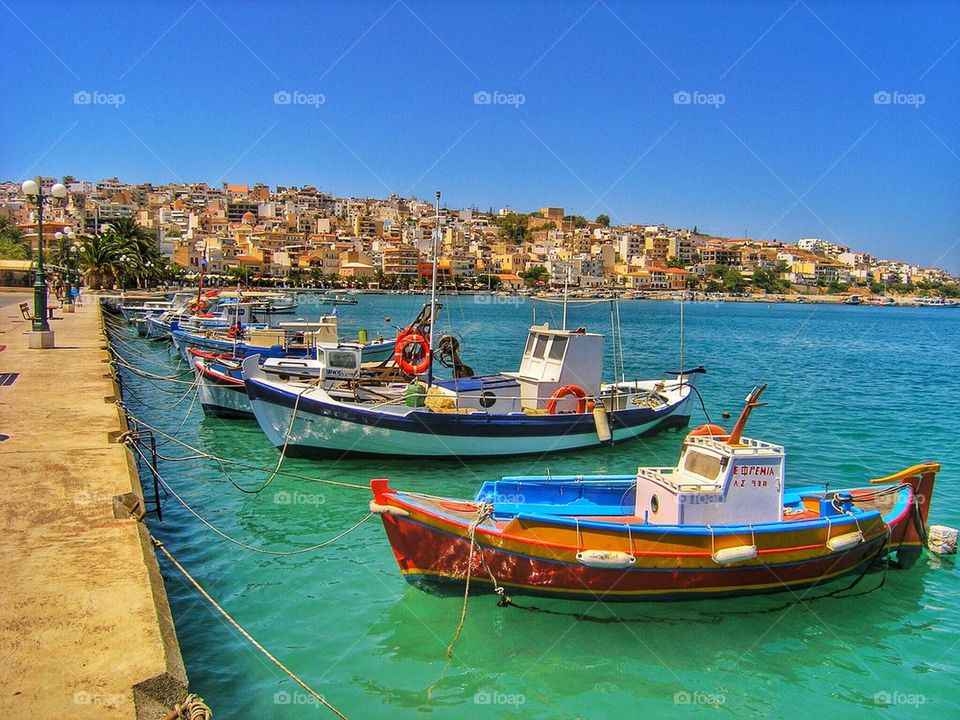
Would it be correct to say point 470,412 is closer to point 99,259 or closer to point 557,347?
point 557,347

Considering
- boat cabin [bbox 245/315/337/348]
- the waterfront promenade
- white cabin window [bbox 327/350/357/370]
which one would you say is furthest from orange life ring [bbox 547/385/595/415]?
boat cabin [bbox 245/315/337/348]

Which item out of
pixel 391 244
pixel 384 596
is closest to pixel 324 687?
pixel 384 596

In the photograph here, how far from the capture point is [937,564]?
38.7 feet

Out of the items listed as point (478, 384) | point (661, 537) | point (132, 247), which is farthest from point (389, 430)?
point (132, 247)

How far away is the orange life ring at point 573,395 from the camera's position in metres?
18.0

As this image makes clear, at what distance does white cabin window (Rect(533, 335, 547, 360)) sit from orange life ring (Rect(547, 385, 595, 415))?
3.58 ft

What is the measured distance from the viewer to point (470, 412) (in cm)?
1719

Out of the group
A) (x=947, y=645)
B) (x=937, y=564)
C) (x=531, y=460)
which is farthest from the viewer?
(x=531, y=460)

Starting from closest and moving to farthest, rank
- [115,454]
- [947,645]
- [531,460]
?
[947,645]
[115,454]
[531,460]

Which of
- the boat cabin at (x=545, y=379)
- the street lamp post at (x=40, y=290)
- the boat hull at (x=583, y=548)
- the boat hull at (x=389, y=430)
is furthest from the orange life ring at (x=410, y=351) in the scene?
the street lamp post at (x=40, y=290)

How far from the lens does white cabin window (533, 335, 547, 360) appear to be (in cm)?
1875

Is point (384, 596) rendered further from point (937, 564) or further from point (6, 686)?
point (937, 564)

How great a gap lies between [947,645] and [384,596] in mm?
7426

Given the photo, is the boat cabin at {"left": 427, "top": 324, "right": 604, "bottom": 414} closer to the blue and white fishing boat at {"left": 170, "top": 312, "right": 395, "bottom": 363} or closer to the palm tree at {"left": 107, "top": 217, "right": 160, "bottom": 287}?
the blue and white fishing boat at {"left": 170, "top": 312, "right": 395, "bottom": 363}
